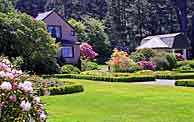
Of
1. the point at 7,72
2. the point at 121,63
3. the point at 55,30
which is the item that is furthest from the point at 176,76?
the point at 7,72

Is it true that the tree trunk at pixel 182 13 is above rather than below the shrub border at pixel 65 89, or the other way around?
above

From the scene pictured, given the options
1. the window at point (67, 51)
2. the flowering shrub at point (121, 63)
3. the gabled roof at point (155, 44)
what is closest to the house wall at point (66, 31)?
the window at point (67, 51)

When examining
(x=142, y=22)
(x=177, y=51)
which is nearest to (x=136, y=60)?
(x=177, y=51)

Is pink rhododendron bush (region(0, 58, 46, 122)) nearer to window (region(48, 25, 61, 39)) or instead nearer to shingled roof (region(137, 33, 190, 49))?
window (region(48, 25, 61, 39))

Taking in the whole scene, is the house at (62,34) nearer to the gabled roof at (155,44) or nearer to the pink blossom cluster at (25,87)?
the gabled roof at (155,44)

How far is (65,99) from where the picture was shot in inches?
829

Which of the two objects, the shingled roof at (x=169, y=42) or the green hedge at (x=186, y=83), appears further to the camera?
the shingled roof at (x=169, y=42)

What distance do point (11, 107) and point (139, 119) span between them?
321 inches

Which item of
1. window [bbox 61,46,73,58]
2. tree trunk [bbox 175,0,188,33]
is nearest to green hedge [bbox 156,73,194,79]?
window [bbox 61,46,73,58]

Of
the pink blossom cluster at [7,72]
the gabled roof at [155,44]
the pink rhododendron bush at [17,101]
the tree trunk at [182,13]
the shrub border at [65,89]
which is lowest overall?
the shrub border at [65,89]

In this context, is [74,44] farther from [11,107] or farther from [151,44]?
[11,107]

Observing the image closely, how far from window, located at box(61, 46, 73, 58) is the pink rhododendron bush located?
46976 mm

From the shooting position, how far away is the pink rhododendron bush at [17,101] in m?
6.50

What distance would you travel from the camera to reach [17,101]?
21.6 ft
